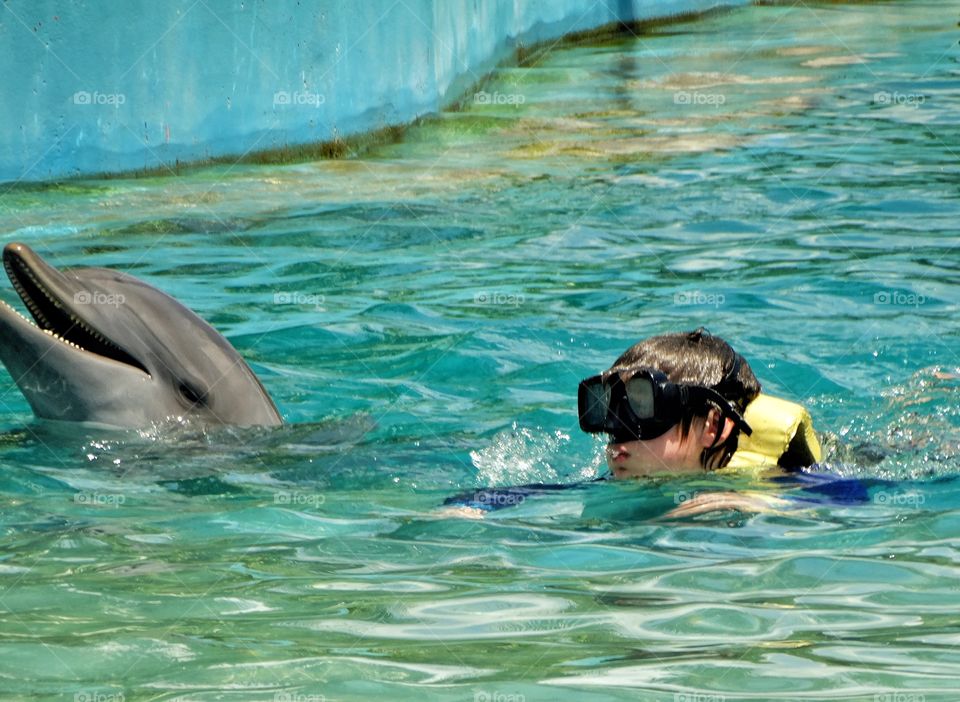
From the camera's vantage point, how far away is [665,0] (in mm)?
21453

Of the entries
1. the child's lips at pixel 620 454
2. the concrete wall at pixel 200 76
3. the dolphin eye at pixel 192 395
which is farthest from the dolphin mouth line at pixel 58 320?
the concrete wall at pixel 200 76

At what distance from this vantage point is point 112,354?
5.43 meters

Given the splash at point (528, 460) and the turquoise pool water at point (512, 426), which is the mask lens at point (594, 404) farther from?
→ the splash at point (528, 460)

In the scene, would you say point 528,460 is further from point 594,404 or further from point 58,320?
point 58,320

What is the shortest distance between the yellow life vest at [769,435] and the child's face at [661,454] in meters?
0.12

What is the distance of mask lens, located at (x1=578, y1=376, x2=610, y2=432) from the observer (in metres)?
5.03

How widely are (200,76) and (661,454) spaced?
25.2ft

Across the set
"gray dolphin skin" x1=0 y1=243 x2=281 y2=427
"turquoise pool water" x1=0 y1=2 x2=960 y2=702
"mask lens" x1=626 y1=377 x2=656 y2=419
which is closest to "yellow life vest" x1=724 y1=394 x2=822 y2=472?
"turquoise pool water" x1=0 y1=2 x2=960 y2=702

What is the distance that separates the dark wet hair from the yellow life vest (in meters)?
0.04

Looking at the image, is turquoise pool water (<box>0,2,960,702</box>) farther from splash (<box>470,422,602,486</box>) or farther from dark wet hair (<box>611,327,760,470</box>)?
dark wet hair (<box>611,327,760,470</box>)

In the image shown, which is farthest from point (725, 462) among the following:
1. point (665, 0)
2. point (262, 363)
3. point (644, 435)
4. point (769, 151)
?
point (665, 0)

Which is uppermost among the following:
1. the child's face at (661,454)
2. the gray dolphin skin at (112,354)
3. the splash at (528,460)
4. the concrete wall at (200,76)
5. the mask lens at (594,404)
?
the concrete wall at (200,76)

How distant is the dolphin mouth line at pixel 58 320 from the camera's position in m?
5.25

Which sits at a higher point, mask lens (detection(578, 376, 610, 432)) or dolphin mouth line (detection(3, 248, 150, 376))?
dolphin mouth line (detection(3, 248, 150, 376))
